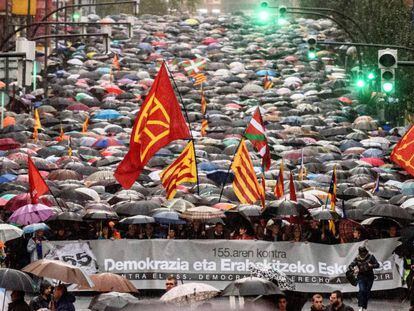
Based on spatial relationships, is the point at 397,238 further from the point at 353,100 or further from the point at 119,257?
the point at 353,100

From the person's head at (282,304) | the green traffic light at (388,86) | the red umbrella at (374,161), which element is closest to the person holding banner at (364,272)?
the green traffic light at (388,86)

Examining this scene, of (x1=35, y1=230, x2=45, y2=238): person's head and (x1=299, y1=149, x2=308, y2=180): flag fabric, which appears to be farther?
(x1=299, y1=149, x2=308, y2=180): flag fabric

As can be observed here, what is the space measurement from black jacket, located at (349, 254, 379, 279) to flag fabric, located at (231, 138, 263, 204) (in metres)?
4.80

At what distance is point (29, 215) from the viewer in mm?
27156

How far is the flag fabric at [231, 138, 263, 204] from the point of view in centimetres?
2933

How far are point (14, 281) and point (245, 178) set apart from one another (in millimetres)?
10960

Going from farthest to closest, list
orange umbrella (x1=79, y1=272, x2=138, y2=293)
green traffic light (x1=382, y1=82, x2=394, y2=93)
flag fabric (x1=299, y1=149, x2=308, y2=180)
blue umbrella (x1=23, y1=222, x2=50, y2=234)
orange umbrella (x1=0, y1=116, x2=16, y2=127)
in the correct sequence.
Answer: orange umbrella (x1=0, y1=116, x2=16, y2=127) → flag fabric (x1=299, y1=149, x2=308, y2=180) → blue umbrella (x1=23, y1=222, x2=50, y2=234) → green traffic light (x1=382, y1=82, x2=394, y2=93) → orange umbrella (x1=79, y1=272, x2=138, y2=293)

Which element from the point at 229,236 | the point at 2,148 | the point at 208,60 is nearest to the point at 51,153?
the point at 2,148

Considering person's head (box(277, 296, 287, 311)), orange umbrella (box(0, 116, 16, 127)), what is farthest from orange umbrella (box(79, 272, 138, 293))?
orange umbrella (box(0, 116, 16, 127))

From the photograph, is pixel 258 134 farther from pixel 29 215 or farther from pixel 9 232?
pixel 9 232

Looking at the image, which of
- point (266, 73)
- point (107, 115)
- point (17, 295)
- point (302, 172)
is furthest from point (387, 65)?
point (266, 73)

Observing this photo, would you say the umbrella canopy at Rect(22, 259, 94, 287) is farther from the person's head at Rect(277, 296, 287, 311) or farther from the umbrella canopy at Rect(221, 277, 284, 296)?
the person's head at Rect(277, 296, 287, 311)

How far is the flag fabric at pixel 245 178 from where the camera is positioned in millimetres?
29328

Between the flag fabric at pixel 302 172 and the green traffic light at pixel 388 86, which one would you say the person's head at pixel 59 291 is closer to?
the green traffic light at pixel 388 86
